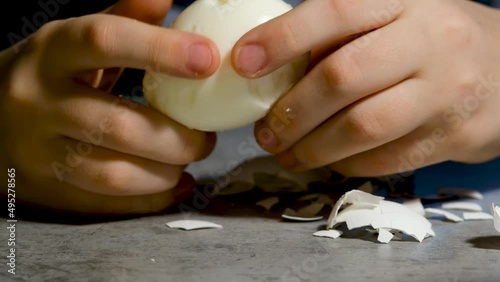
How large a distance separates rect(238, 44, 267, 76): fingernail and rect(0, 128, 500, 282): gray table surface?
192 mm

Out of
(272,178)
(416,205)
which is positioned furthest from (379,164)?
(272,178)

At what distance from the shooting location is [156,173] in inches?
31.5

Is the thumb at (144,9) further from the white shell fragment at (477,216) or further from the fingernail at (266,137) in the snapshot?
Answer: the white shell fragment at (477,216)

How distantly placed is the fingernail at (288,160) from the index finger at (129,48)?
0.19 m

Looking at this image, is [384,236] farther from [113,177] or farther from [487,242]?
[113,177]

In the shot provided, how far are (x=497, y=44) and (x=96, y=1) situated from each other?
0.92 metres

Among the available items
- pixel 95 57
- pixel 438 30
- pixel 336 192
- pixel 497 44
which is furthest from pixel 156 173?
pixel 497 44

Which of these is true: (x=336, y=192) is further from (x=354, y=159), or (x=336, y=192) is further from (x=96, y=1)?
(x=96, y=1)

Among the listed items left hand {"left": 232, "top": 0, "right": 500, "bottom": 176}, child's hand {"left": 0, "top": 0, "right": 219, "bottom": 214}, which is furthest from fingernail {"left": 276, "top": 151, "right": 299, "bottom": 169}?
child's hand {"left": 0, "top": 0, "right": 219, "bottom": 214}

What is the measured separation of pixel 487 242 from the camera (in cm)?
68

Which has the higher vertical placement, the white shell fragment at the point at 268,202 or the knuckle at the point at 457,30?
the knuckle at the point at 457,30

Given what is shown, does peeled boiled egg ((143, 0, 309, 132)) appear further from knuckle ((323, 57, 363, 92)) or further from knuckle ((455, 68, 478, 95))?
knuckle ((455, 68, 478, 95))

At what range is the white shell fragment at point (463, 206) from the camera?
2.73 ft

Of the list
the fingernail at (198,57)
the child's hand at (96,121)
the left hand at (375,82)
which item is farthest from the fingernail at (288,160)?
the fingernail at (198,57)
